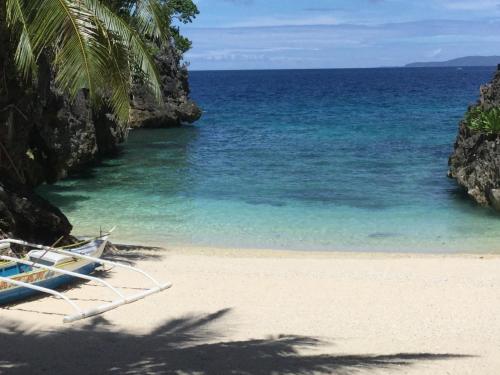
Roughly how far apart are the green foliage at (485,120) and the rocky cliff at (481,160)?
0.20m

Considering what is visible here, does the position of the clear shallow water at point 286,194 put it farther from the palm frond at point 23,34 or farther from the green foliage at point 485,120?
the palm frond at point 23,34

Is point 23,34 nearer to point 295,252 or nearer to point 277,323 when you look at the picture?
point 277,323

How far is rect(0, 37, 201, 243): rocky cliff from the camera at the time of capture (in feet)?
37.5

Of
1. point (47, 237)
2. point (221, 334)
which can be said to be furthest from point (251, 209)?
point (221, 334)

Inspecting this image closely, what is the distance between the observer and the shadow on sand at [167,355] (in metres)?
6.64

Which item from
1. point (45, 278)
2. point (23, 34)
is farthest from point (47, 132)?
point (23, 34)

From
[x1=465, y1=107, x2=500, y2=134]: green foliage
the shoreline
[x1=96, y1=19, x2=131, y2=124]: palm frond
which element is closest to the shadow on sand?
[x1=96, y1=19, x2=131, y2=124]: palm frond

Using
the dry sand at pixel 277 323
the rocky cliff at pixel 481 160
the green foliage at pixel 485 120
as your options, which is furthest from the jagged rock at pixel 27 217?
the green foliage at pixel 485 120

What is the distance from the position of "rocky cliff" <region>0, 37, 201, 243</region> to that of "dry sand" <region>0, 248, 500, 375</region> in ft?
5.97

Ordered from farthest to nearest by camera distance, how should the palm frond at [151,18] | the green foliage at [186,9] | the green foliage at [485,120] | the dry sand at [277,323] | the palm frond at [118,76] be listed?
1. the green foliage at [186,9]
2. the green foliage at [485,120]
3. the palm frond at [151,18]
4. the palm frond at [118,76]
5. the dry sand at [277,323]

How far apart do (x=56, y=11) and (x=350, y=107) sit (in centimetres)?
5419

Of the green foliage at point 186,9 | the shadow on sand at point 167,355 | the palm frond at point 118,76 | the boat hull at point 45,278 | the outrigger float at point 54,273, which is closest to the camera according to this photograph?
the shadow on sand at point 167,355

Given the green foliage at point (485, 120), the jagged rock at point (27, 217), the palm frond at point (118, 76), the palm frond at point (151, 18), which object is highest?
the palm frond at point (151, 18)

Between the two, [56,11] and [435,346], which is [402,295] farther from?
[56,11]
